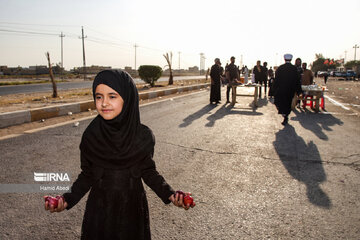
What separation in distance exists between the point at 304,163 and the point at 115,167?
3.62 meters

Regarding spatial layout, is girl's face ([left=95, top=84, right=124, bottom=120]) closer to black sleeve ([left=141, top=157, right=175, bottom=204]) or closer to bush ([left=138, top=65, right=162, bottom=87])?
black sleeve ([left=141, top=157, right=175, bottom=204])

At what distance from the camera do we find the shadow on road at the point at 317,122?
22.6 feet

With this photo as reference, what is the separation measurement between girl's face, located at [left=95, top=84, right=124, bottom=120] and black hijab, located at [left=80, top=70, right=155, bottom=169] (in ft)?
0.08

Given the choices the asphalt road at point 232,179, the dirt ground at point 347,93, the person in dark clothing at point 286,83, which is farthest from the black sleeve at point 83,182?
the dirt ground at point 347,93

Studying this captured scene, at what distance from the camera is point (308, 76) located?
11.3 m

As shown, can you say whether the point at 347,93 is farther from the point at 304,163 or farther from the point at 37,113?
the point at 37,113

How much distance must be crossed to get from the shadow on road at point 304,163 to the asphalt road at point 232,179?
13 mm

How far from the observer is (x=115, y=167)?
1740 mm

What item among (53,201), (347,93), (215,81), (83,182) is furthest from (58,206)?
(347,93)

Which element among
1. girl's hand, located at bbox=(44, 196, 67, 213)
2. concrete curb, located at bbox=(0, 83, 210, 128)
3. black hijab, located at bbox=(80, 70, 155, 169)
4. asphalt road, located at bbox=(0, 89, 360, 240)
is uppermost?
black hijab, located at bbox=(80, 70, 155, 169)

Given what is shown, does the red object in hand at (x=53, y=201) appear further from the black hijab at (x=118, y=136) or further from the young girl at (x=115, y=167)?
the black hijab at (x=118, y=136)

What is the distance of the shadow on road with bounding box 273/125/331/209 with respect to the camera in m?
3.37

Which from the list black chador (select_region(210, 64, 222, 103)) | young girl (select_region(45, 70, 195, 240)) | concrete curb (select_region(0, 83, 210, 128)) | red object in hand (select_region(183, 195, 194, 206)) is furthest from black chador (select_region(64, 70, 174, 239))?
black chador (select_region(210, 64, 222, 103))

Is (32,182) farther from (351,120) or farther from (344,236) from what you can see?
(351,120)
